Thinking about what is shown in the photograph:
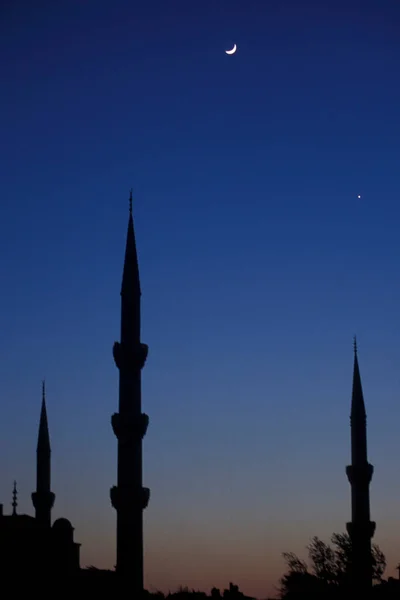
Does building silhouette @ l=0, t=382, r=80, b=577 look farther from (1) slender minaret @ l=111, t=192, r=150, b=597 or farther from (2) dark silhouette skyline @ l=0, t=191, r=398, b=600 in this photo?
(1) slender minaret @ l=111, t=192, r=150, b=597

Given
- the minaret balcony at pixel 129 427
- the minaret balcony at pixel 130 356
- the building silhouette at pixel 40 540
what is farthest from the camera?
the building silhouette at pixel 40 540

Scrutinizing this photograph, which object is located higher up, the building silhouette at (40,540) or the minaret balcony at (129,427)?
the minaret balcony at (129,427)

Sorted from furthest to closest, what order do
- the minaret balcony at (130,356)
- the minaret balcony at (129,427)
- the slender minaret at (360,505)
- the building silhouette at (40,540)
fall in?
the slender minaret at (360,505)
the building silhouette at (40,540)
the minaret balcony at (130,356)
the minaret balcony at (129,427)

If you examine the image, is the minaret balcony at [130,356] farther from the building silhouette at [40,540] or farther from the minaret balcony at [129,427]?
the building silhouette at [40,540]

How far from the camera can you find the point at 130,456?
3962 cm

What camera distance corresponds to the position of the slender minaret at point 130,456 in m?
39.3

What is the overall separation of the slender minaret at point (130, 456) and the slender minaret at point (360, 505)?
10.7 metres

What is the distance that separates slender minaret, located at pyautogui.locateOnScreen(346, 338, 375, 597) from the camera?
4597 cm

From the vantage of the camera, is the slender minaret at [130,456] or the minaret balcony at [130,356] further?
the minaret balcony at [130,356]

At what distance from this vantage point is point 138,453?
3978 cm

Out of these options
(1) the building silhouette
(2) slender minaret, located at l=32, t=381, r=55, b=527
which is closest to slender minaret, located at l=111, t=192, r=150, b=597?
(1) the building silhouette

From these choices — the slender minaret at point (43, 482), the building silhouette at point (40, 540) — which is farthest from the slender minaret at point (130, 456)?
the slender minaret at point (43, 482)

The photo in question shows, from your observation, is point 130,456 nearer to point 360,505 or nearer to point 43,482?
point 43,482

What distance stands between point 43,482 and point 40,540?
513 centimetres
